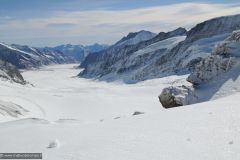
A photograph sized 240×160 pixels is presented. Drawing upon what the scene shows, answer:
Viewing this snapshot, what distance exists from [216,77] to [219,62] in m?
1.50

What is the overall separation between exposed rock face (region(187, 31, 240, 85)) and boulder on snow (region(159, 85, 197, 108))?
310 cm

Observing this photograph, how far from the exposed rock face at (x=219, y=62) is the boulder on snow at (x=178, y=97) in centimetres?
310

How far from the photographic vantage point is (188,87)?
29.9 m

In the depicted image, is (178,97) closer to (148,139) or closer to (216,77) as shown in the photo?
(216,77)

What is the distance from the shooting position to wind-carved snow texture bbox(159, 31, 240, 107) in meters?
28.5

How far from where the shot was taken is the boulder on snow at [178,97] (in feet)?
94.1

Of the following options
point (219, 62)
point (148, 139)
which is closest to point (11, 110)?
point (219, 62)

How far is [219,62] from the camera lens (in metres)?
32.2

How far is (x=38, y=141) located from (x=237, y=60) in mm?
21418

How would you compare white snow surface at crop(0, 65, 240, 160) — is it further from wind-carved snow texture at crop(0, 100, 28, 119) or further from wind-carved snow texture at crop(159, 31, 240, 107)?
wind-carved snow texture at crop(0, 100, 28, 119)

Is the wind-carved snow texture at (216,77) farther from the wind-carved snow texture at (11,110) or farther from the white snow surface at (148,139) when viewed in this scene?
the wind-carved snow texture at (11,110)

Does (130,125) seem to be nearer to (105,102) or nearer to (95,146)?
(95,146)

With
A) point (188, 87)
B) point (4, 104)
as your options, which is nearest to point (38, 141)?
point (188, 87)

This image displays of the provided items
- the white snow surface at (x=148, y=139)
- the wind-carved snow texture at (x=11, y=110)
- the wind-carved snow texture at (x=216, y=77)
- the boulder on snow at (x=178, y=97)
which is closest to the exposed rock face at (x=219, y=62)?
the wind-carved snow texture at (x=216, y=77)
